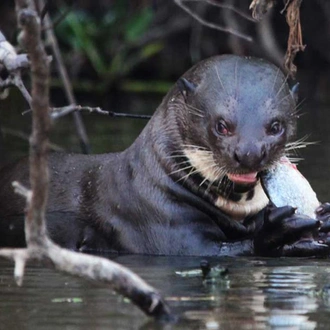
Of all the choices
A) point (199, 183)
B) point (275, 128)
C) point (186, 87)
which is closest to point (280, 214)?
point (275, 128)

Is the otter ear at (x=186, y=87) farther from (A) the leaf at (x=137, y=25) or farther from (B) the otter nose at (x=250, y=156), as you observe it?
(A) the leaf at (x=137, y=25)

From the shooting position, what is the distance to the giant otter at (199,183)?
5156 millimetres

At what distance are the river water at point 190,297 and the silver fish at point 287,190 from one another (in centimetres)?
24

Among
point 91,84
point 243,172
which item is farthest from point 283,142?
point 91,84

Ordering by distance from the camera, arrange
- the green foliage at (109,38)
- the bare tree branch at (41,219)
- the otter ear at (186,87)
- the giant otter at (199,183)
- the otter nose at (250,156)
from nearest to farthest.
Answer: the bare tree branch at (41,219) < the otter nose at (250,156) < the giant otter at (199,183) < the otter ear at (186,87) < the green foliage at (109,38)

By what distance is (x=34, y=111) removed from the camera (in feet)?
10.9

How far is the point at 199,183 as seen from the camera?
5.45 m

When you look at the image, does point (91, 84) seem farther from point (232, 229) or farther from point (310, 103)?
point (232, 229)

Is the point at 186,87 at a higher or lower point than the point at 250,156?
higher

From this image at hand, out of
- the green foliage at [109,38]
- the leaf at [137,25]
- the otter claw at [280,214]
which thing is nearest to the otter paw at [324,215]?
the otter claw at [280,214]

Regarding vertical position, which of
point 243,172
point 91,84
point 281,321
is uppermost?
point 91,84

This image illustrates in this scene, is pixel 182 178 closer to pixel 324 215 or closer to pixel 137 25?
pixel 324 215

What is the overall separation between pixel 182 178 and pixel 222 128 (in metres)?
0.34

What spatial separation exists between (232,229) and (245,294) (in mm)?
1198
